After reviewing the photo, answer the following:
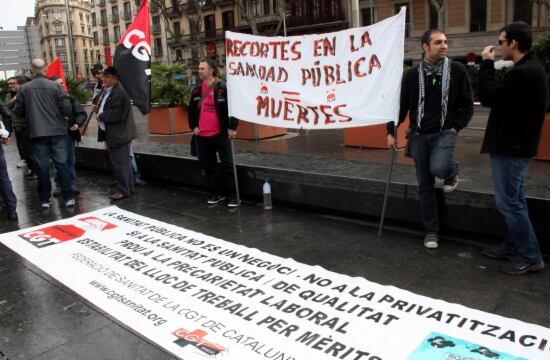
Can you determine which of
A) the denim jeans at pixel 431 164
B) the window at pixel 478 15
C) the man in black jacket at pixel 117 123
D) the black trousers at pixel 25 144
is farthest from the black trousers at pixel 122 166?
the window at pixel 478 15

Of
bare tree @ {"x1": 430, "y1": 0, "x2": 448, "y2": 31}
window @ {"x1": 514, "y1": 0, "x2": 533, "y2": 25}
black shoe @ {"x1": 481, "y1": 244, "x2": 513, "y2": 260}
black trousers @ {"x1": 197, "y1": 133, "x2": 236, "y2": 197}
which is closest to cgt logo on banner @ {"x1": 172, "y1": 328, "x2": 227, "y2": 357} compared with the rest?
black shoe @ {"x1": 481, "y1": 244, "x2": 513, "y2": 260}

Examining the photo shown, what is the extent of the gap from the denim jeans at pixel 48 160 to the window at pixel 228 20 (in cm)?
4409

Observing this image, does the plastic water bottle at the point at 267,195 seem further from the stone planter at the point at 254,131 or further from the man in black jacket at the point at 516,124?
the stone planter at the point at 254,131

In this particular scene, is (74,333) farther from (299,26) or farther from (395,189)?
(299,26)

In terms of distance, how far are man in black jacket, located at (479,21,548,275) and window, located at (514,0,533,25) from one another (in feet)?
96.8

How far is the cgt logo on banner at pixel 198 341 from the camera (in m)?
2.86

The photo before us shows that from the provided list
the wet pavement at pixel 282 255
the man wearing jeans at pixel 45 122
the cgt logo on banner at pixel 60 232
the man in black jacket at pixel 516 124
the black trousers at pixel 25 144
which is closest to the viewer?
the wet pavement at pixel 282 255

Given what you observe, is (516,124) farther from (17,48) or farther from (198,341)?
(17,48)

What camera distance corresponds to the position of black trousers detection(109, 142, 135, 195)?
6.62 meters

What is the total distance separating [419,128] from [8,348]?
11.2ft

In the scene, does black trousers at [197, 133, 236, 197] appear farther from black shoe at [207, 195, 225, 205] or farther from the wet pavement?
the wet pavement

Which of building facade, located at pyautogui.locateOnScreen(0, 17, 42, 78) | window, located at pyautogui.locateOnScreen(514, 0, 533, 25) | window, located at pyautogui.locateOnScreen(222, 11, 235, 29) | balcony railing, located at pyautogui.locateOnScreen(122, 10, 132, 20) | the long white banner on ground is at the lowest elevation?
the long white banner on ground

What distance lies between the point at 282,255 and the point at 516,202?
6.28 feet

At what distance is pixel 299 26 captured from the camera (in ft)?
133
